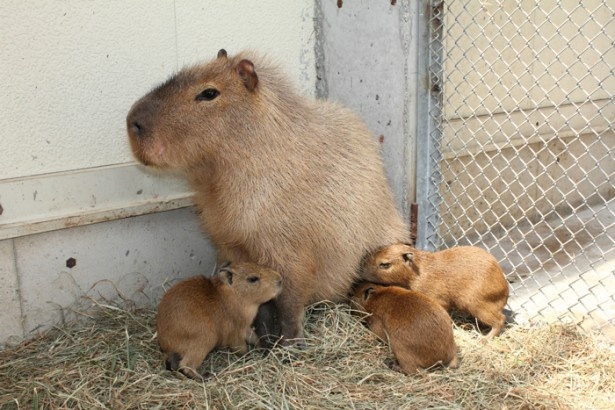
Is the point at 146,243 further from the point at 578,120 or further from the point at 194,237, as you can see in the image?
the point at 578,120

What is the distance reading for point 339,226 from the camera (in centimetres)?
362

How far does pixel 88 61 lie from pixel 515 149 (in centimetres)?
272

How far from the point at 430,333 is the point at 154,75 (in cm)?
211

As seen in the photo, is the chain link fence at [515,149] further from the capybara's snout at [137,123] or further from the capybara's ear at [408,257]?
the capybara's snout at [137,123]

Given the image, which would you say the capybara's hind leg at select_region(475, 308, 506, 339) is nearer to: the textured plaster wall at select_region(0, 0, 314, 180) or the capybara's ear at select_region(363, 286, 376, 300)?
the capybara's ear at select_region(363, 286, 376, 300)

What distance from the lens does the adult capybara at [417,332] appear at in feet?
10.6

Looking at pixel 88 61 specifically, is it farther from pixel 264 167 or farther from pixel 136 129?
pixel 264 167

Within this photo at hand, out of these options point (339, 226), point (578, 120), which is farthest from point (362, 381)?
point (578, 120)

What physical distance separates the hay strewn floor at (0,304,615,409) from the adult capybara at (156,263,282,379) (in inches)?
4.6

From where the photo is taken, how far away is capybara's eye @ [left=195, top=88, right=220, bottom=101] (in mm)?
3303

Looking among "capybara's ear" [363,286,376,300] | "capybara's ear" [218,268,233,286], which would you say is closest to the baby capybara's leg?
"capybara's ear" [363,286,376,300]

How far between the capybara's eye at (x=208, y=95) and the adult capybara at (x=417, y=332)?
1.40 m

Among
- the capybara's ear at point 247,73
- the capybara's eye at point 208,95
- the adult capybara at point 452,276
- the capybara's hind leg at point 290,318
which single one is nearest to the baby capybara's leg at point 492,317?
the adult capybara at point 452,276

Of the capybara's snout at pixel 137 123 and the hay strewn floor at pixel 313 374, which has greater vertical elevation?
the capybara's snout at pixel 137 123
